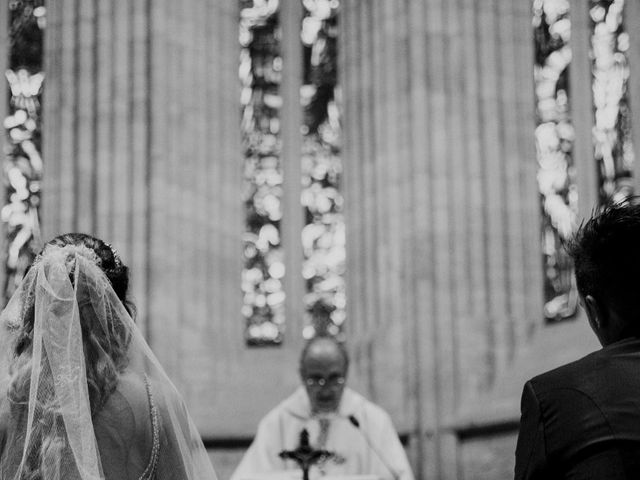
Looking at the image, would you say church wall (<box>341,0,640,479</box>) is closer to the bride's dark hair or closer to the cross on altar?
the cross on altar

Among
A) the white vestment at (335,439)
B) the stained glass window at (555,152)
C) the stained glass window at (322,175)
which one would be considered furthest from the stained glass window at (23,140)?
the stained glass window at (555,152)

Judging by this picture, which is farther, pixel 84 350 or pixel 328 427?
pixel 328 427

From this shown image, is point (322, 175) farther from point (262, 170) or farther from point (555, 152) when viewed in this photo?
point (555, 152)

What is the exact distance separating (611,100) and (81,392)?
575 centimetres

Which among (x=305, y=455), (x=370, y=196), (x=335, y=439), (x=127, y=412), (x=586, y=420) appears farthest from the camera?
(x=370, y=196)

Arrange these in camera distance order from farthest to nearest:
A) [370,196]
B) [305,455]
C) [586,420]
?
[370,196]
[305,455]
[586,420]

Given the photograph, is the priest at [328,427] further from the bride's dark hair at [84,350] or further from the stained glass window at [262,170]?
the bride's dark hair at [84,350]

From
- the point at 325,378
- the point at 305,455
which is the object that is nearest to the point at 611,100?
the point at 325,378

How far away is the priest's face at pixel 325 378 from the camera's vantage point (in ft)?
21.7

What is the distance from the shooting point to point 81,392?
10.4 feet

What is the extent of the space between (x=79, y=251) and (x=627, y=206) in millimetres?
1439

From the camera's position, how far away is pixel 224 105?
8.99 metres

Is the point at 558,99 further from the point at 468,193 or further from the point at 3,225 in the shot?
the point at 3,225

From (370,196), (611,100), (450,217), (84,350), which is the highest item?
(611,100)
